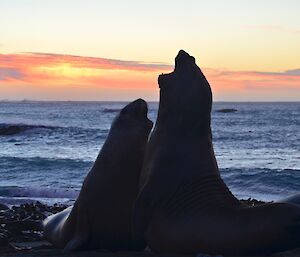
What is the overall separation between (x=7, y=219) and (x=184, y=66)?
166 inches

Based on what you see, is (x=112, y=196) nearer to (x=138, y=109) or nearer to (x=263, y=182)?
(x=138, y=109)

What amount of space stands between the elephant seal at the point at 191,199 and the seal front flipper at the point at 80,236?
0.65 meters

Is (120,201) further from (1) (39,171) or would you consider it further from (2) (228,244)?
(1) (39,171)

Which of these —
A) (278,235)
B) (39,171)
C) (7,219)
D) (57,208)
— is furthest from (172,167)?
(39,171)

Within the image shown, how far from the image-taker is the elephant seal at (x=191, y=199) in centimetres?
583

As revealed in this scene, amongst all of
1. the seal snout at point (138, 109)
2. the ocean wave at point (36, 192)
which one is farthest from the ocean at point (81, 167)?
the seal snout at point (138, 109)

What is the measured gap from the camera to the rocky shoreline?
6.54 meters

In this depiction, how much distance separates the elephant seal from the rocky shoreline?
201 millimetres

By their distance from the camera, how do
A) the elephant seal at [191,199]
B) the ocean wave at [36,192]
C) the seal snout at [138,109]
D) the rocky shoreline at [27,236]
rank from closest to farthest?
the elephant seal at [191,199], the rocky shoreline at [27,236], the seal snout at [138,109], the ocean wave at [36,192]

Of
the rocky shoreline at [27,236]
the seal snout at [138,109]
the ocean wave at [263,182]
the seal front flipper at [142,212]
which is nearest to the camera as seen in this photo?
the seal front flipper at [142,212]

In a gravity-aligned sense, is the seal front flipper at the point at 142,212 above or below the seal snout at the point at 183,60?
below

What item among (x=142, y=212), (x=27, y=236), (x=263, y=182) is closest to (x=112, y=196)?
(x=142, y=212)

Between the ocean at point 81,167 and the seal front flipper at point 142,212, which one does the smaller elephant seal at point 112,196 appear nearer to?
the seal front flipper at point 142,212

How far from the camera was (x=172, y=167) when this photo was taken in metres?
6.34
